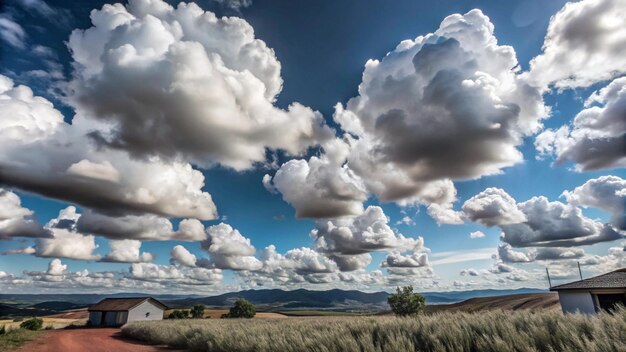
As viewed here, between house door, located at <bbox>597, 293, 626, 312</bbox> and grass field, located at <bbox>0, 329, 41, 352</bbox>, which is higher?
house door, located at <bbox>597, 293, 626, 312</bbox>

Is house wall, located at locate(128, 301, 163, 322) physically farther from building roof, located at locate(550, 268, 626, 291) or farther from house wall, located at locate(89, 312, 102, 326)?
building roof, located at locate(550, 268, 626, 291)

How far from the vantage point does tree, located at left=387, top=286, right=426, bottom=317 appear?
50.5 meters

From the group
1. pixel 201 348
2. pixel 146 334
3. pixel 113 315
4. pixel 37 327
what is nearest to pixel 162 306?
pixel 113 315

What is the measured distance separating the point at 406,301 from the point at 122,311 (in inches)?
1996

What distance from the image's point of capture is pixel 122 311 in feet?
198

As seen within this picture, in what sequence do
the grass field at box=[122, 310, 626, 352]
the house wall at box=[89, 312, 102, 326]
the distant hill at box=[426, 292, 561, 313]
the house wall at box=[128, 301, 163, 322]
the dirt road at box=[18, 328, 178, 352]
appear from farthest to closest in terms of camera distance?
1. the distant hill at box=[426, 292, 561, 313]
2. the house wall at box=[128, 301, 163, 322]
3. the house wall at box=[89, 312, 102, 326]
4. the dirt road at box=[18, 328, 178, 352]
5. the grass field at box=[122, 310, 626, 352]

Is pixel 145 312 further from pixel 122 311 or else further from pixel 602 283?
pixel 602 283

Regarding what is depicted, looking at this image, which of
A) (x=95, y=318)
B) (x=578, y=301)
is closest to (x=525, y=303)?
(x=578, y=301)

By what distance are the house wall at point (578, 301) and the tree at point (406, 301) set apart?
86.5 feet

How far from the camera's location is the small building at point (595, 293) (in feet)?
74.7

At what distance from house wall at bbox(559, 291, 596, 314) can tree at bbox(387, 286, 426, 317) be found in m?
26.4

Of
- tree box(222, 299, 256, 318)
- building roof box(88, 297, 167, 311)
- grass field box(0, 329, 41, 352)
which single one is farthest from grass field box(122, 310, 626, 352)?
tree box(222, 299, 256, 318)

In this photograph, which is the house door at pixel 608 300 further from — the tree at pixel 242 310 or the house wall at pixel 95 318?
the house wall at pixel 95 318

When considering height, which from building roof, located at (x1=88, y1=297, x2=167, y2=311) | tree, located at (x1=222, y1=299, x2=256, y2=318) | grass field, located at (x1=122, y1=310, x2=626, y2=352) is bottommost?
tree, located at (x1=222, y1=299, x2=256, y2=318)
